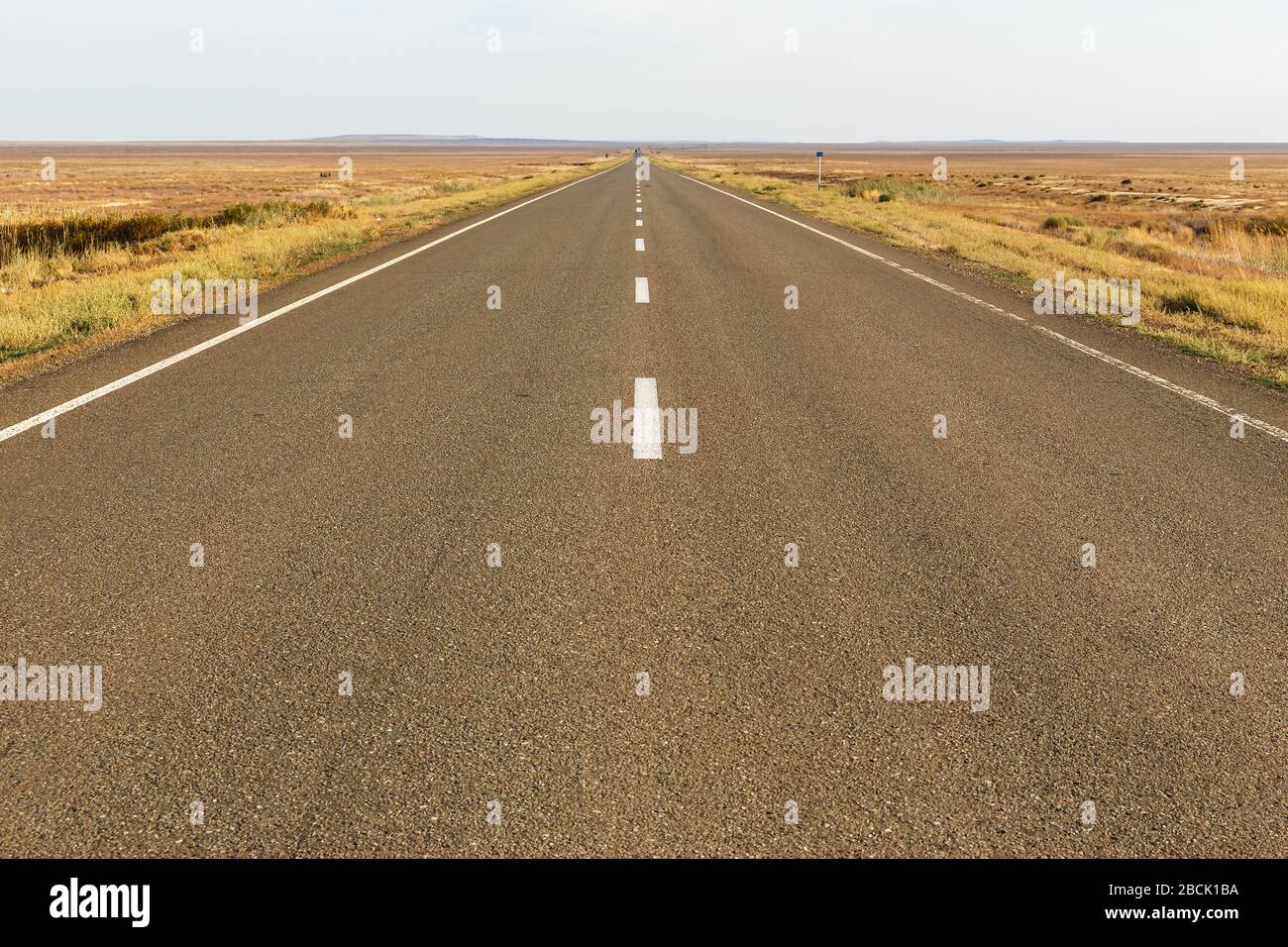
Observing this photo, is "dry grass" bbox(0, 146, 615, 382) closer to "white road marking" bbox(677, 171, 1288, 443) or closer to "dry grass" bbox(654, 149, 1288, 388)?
"white road marking" bbox(677, 171, 1288, 443)

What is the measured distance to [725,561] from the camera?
4164mm

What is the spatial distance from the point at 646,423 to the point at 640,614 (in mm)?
2836

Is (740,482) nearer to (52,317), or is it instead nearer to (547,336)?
(547,336)

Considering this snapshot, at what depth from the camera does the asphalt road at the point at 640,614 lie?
2.60 metres

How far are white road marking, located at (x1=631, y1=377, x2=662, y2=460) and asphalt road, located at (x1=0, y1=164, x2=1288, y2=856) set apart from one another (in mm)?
160

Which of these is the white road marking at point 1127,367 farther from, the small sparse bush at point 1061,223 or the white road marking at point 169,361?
the small sparse bush at point 1061,223

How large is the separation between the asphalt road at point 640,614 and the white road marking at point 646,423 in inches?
6.3

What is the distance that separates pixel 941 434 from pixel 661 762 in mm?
3994

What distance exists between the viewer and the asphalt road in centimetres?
260

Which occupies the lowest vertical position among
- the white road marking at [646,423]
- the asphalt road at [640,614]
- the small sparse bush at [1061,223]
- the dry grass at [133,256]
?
the asphalt road at [640,614]

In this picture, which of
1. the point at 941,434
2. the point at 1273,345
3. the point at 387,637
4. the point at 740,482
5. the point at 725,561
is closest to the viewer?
the point at 387,637

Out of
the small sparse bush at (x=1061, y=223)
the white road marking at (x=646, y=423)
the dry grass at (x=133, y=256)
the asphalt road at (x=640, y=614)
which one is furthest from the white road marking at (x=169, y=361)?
the small sparse bush at (x=1061, y=223)
